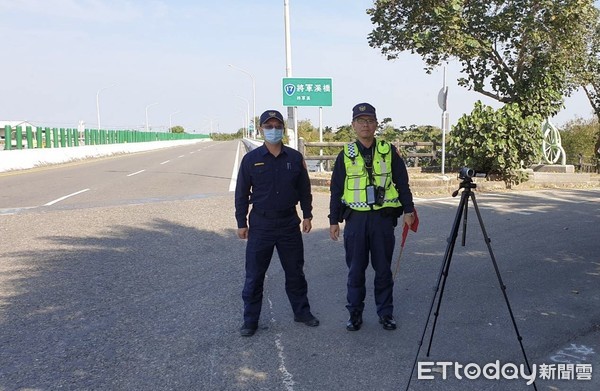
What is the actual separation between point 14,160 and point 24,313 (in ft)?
61.8

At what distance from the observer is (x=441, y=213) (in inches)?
362

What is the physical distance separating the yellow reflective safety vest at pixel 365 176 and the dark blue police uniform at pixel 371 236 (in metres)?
0.05

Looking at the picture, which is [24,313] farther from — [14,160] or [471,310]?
[14,160]

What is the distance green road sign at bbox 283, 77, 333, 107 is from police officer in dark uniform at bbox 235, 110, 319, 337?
1124 centimetres

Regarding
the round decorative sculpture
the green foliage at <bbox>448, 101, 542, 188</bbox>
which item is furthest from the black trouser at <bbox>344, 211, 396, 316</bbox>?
the round decorative sculpture

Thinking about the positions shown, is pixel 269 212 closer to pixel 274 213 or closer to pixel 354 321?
pixel 274 213

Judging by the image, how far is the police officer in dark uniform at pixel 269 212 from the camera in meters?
3.88

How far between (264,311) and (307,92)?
11.7 meters

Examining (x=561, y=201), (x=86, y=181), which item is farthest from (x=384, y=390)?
(x=86, y=181)

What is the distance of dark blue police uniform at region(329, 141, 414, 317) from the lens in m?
3.83

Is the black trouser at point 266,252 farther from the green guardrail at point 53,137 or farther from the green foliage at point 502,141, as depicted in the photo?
the green guardrail at point 53,137

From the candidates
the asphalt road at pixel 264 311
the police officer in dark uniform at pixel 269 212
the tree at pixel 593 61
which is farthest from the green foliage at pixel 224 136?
the police officer in dark uniform at pixel 269 212

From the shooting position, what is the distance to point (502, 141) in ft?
42.2

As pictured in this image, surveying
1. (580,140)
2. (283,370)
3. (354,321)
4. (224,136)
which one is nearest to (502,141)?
(354,321)
